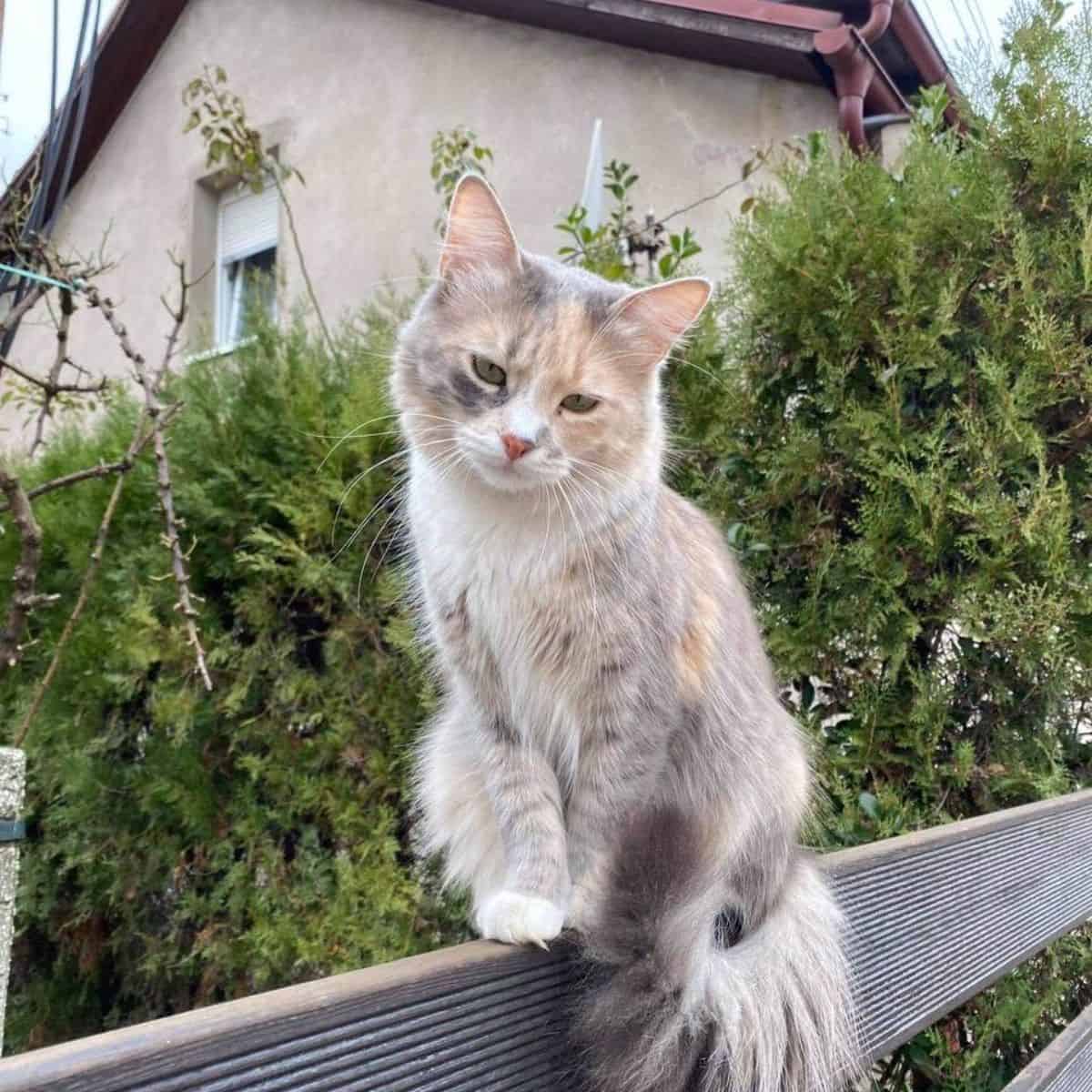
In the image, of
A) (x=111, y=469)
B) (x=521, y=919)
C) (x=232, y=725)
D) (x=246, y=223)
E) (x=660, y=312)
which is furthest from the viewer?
(x=246, y=223)

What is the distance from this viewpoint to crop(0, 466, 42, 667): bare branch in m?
1.99

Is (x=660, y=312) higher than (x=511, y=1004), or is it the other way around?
(x=660, y=312)

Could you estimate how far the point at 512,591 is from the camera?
145cm

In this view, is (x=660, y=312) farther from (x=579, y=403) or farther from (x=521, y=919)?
(x=521, y=919)

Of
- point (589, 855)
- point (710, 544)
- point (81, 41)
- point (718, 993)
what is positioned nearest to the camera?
point (718, 993)

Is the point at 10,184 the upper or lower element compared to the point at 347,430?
upper

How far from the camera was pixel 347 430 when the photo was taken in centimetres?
259

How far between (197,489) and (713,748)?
1823mm

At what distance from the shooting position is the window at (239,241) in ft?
20.6

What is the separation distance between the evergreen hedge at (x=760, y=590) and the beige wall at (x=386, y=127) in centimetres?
159

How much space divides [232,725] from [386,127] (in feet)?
13.4

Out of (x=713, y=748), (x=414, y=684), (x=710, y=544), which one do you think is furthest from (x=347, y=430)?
(x=713, y=748)

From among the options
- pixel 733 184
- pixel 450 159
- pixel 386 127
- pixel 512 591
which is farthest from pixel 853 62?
pixel 512 591

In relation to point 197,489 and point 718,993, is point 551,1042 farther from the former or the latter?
point 197,489
